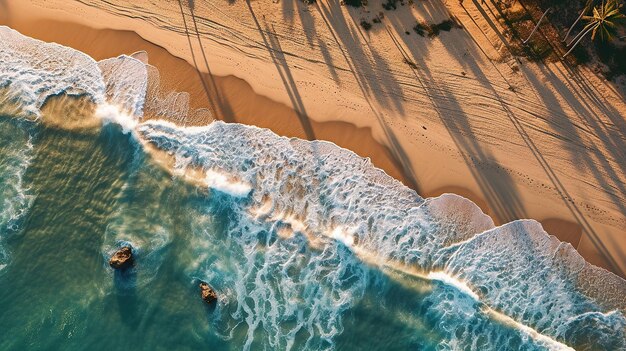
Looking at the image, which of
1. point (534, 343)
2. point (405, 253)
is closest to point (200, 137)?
point (405, 253)

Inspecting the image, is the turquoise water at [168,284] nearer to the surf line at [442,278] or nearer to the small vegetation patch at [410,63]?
the surf line at [442,278]

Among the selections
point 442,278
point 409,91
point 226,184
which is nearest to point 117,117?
point 226,184

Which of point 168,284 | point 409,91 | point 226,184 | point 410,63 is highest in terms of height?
point 410,63

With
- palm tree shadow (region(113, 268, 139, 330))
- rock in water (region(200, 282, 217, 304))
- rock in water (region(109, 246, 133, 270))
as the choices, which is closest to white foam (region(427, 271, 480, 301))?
rock in water (region(200, 282, 217, 304))

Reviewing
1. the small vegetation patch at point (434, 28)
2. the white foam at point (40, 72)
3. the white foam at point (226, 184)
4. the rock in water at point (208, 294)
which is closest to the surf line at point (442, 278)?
the white foam at point (226, 184)

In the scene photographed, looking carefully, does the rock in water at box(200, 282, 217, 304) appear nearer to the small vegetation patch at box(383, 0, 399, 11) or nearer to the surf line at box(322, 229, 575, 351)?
the surf line at box(322, 229, 575, 351)

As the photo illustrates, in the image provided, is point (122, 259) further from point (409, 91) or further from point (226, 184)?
point (409, 91)

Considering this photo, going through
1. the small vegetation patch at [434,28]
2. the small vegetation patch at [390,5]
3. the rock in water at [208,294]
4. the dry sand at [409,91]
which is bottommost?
the rock in water at [208,294]
